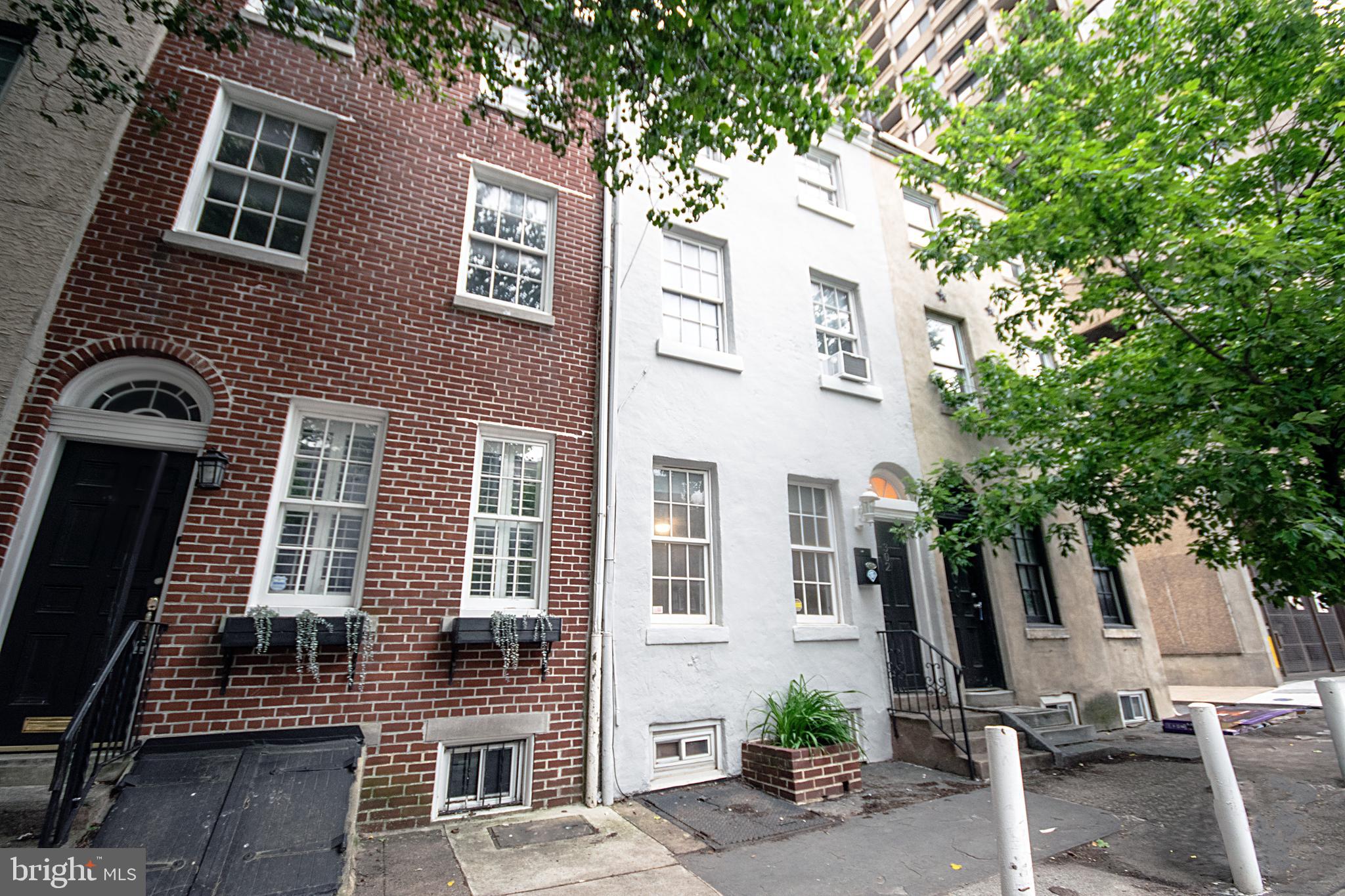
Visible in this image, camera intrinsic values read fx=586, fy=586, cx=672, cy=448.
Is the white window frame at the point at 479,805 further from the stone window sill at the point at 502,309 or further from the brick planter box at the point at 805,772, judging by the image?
the stone window sill at the point at 502,309

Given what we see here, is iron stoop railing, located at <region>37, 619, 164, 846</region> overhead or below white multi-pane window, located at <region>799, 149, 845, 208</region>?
below

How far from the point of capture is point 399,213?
6.58 m

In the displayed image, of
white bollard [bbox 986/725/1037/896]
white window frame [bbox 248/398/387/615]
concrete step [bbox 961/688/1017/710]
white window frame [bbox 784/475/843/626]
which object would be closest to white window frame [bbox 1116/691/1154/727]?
concrete step [bbox 961/688/1017/710]

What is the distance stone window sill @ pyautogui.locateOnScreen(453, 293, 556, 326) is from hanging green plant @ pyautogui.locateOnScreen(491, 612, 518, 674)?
3.33m

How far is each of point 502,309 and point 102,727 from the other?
4.83 m

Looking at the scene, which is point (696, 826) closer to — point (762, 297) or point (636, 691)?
point (636, 691)

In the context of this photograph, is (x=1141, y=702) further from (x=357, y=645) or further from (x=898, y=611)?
(x=357, y=645)

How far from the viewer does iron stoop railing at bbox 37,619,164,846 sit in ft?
10.1

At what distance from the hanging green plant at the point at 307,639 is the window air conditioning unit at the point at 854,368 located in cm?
744

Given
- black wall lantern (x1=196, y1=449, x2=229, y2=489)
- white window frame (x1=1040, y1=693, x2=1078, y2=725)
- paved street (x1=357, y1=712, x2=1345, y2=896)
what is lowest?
paved street (x1=357, y1=712, x2=1345, y2=896)

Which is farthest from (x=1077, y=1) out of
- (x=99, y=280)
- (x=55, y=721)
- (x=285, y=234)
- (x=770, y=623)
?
(x=55, y=721)

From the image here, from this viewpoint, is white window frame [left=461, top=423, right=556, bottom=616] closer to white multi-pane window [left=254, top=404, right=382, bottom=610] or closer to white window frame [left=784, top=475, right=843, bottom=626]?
white multi-pane window [left=254, top=404, right=382, bottom=610]

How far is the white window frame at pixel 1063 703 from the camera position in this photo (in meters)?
9.28

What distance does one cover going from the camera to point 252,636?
4.79 meters
